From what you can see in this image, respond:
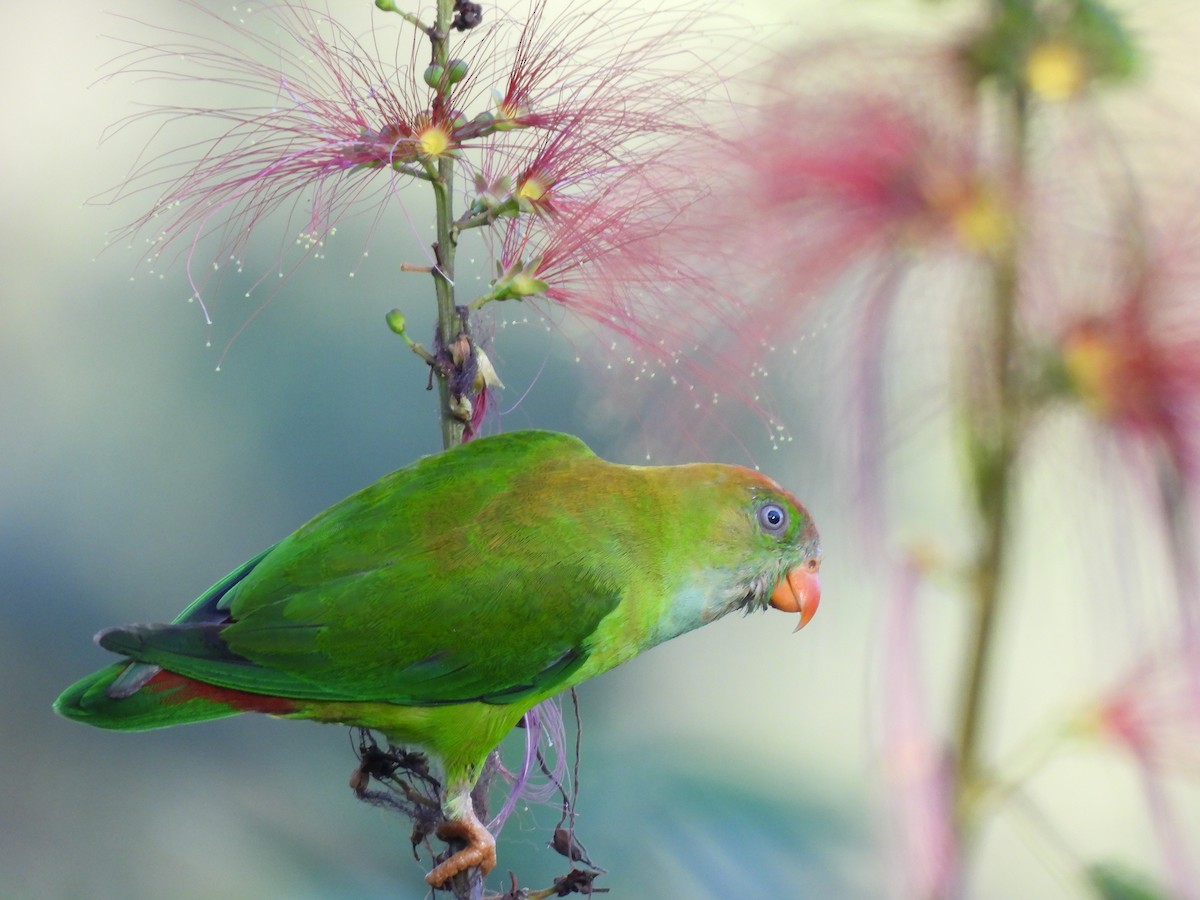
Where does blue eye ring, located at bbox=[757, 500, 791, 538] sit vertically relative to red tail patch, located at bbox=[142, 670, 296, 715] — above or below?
above

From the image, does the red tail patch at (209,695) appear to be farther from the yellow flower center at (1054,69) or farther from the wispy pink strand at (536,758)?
the yellow flower center at (1054,69)

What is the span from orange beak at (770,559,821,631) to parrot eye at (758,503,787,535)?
21mm

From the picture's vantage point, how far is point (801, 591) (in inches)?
18.7

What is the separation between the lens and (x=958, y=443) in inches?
16.9

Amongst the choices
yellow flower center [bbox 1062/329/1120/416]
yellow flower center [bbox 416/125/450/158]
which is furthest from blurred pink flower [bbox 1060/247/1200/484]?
yellow flower center [bbox 416/125/450/158]

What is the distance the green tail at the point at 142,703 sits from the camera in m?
0.38

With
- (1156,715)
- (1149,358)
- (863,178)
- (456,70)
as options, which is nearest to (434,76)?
(456,70)

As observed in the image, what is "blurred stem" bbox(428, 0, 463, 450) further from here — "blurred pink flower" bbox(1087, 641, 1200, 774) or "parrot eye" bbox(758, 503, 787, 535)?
"blurred pink flower" bbox(1087, 641, 1200, 774)

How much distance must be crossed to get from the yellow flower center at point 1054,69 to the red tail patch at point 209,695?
34cm

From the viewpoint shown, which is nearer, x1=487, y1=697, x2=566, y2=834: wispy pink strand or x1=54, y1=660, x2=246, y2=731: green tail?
x1=54, y1=660, x2=246, y2=731: green tail

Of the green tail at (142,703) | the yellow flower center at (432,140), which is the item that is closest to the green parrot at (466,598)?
the green tail at (142,703)

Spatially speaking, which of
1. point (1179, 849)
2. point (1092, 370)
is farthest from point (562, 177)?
point (1179, 849)

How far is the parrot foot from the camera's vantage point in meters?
0.42

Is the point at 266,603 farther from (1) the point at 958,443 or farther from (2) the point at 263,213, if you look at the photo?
(1) the point at 958,443
